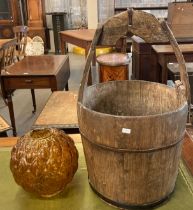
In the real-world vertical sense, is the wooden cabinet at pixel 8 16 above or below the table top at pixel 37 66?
above

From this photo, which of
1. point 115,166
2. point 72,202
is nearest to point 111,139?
point 115,166

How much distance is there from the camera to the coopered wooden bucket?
0.65 meters

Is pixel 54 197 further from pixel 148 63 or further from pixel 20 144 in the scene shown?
pixel 148 63

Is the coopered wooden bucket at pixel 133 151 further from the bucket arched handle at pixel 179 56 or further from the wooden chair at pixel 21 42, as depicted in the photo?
the wooden chair at pixel 21 42

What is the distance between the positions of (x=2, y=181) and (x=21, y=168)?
0.54 ft

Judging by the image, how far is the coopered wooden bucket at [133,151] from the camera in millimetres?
654

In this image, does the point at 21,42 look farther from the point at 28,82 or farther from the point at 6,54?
the point at 28,82

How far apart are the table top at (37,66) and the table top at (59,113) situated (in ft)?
2.27

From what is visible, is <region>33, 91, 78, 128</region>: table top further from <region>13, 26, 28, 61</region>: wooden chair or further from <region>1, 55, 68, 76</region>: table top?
<region>13, 26, 28, 61</region>: wooden chair

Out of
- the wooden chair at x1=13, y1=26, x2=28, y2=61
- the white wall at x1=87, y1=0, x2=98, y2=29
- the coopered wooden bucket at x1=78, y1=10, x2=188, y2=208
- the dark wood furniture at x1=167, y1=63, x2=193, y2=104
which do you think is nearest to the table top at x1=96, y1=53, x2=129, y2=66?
the dark wood furniture at x1=167, y1=63, x2=193, y2=104

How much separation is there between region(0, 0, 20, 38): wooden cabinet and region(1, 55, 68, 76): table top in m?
3.90

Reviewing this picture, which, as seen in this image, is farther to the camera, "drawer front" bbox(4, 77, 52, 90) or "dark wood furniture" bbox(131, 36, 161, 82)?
"dark wood furniture" bbox(131, 36, 161, 82)

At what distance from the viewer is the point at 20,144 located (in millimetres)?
770

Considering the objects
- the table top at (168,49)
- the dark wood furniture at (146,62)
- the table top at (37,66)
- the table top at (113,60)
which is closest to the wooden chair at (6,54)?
the table top at (37,66)
